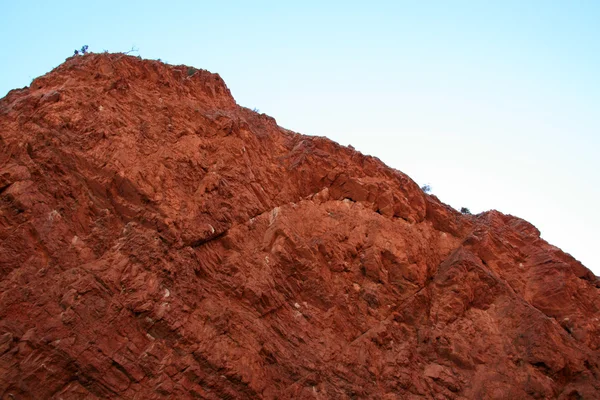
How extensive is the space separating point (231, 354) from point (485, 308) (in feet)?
26.6

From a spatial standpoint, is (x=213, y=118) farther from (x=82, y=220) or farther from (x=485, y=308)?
(x=485, y=308)

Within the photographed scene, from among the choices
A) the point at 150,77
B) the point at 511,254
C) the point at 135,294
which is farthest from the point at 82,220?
the point at 511,254

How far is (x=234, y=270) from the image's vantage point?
1313 cm

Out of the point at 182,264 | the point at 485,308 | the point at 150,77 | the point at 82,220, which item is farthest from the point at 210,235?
the point at 485,308

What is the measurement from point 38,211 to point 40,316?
265 centimetres

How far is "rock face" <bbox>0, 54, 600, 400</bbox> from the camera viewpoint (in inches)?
422

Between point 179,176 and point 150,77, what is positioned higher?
point 150,77

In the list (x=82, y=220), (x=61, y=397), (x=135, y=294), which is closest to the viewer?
(x=61, y=397)

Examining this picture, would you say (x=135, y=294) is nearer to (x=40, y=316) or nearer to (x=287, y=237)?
(x=40, y=316)

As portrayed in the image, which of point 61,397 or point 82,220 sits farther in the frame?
point 82,220

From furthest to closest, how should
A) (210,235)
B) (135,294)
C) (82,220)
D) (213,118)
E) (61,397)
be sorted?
1. (213,118)
2. (210,235)
3. (82,220)
4. (135,294)
5. (61,397)

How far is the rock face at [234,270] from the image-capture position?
35.2 feet

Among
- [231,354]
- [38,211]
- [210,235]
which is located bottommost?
[231,354]

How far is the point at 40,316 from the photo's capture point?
33.8ft
